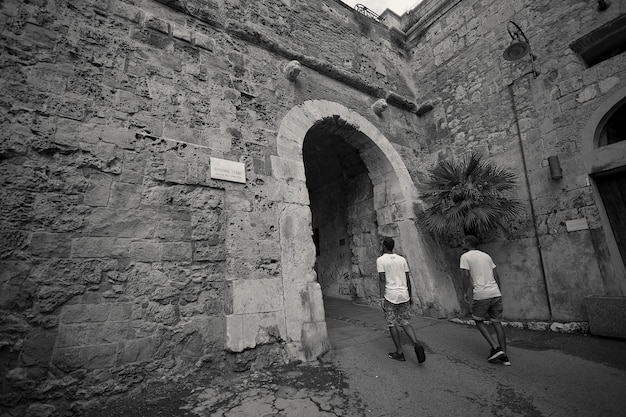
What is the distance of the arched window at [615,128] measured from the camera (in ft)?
14.0

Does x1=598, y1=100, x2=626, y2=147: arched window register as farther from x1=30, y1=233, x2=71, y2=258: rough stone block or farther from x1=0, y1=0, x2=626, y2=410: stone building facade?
x1=30, y1=233, x2=71, y2=258: rough stone block

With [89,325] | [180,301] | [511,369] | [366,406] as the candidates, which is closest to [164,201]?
[180,301]

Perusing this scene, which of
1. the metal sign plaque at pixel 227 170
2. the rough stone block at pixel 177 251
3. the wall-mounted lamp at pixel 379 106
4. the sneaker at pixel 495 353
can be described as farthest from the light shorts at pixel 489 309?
the wall-mounted lamp at pixel 379 106

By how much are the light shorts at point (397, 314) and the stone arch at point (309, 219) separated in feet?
2.62

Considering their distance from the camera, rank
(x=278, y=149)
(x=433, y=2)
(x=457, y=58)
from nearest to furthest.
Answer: (x=278, y=149), (x=457, y=58), (x=433, y=2)

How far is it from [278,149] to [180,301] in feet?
7.21

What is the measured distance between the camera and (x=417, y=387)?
2643 mm

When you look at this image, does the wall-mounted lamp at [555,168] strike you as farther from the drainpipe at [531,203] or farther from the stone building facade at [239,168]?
the drainpipe at [531,203]

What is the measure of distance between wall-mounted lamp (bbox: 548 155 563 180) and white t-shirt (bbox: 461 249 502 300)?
92.3 inches

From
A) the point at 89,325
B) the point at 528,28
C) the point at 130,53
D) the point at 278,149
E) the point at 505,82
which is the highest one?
the point at 528,28

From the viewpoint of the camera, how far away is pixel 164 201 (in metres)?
3.10

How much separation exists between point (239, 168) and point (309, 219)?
110cm

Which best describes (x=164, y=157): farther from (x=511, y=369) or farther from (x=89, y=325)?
(x=511, y=369)

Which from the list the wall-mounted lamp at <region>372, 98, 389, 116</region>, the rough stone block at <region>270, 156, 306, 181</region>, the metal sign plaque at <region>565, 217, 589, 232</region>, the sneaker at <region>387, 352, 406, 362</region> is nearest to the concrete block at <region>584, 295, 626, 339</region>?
the metal sign plaque at <region>565, 217, 589, 232</region>
